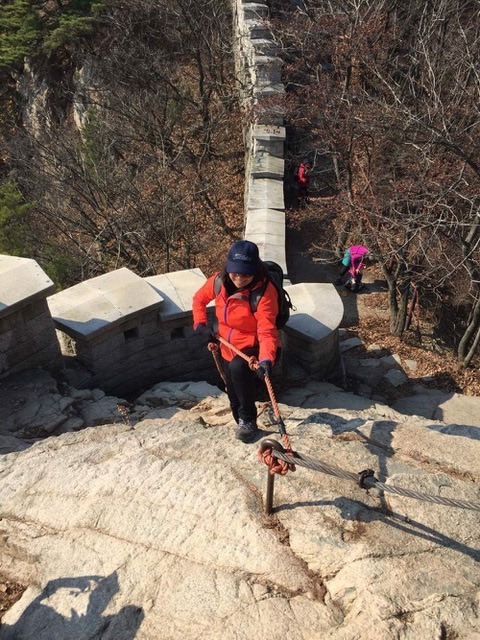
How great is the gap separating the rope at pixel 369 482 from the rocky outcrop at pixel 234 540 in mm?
313

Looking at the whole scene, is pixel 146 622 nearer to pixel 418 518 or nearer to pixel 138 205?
pixel 418 518

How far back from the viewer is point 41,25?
16.3 metres

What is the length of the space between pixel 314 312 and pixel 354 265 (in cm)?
281

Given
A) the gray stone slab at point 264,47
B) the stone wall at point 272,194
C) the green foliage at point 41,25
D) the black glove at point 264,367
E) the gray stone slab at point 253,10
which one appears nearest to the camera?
the black glove at point 264,367

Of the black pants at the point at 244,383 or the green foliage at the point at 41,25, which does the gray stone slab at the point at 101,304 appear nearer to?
the black pants at the point at 244,383

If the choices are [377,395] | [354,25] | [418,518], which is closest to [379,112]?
[354,25]

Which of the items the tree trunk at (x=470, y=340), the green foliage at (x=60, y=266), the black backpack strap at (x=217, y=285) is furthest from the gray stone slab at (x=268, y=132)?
the black backpack strap at (x=217, y=285)

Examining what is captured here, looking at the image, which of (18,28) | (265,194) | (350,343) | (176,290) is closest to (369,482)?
(176,290)

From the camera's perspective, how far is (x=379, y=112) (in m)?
8.16

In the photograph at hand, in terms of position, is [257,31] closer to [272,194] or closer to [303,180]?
[303,180]

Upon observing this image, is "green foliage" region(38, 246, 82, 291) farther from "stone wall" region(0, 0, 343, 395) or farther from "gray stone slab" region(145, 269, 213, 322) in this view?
"gray stone slab" region(145, 269, 213, 322)

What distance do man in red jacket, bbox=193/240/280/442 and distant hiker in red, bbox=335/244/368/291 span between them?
4.49 meters

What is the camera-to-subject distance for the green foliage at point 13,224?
34.4 ft

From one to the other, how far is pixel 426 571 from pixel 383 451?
1.14 m
